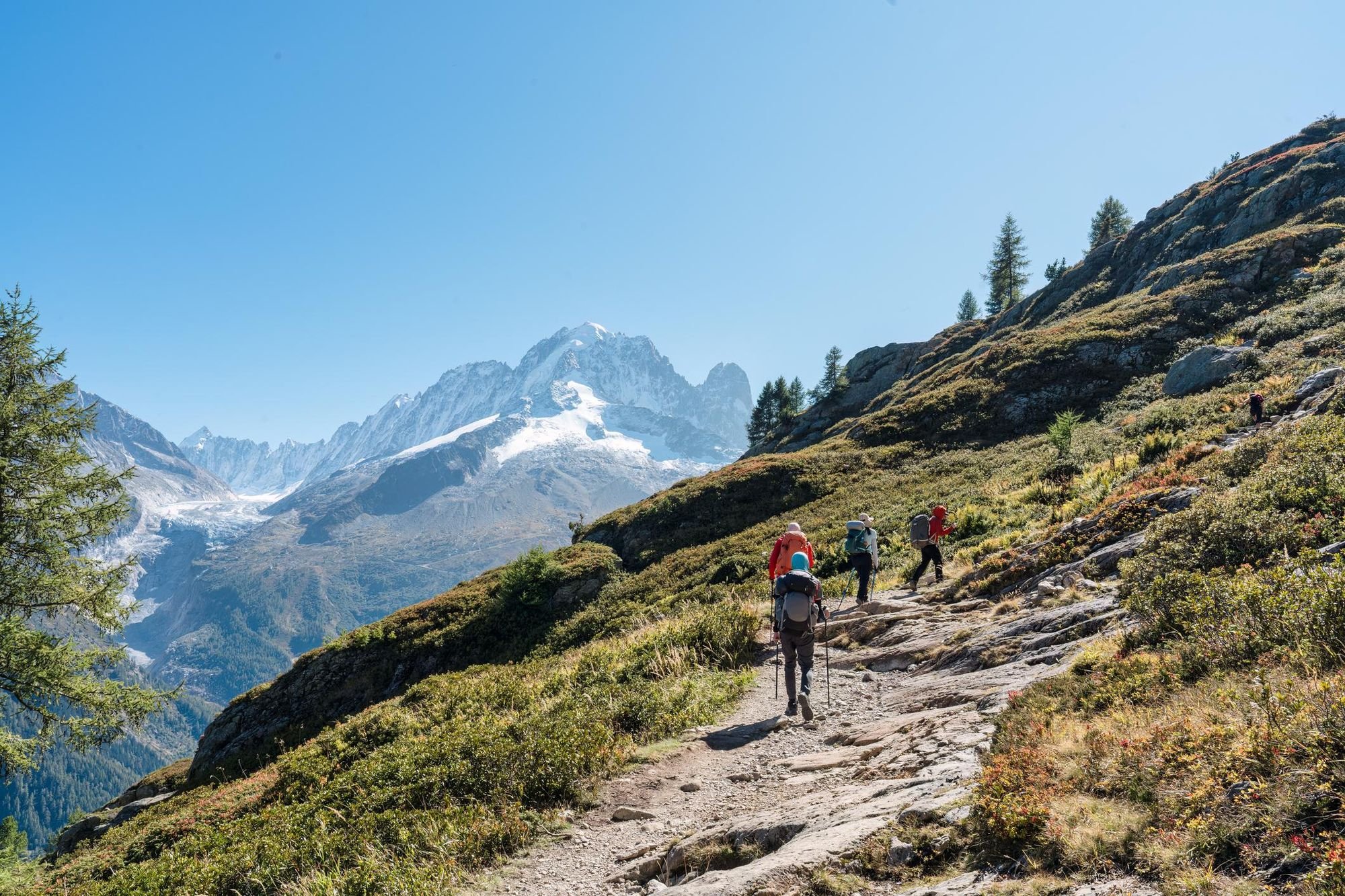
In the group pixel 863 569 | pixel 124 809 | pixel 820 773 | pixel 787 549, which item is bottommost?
pixel 124 809

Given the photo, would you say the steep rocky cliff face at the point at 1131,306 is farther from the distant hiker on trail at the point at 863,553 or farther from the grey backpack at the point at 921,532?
the distant hiker on trail at the point at 863,553

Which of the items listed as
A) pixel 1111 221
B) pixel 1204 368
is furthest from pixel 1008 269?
pixel 1204 368

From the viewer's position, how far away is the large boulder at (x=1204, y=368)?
2830cm

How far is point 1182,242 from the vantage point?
5691 centimetres

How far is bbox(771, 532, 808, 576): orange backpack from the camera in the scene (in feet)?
38.0

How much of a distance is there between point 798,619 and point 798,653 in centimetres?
94

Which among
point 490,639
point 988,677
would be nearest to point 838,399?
point 490,639

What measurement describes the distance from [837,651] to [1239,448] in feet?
31.8

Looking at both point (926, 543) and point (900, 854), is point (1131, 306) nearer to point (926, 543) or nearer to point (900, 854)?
point (926, 543)

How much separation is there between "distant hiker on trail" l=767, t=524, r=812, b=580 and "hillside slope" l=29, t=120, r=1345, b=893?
239 centimetres

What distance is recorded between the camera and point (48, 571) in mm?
14344

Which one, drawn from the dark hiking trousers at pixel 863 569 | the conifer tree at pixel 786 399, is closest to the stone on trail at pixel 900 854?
the dark hiking trousers at pixel 863 569

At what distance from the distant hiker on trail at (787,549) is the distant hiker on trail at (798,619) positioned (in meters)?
1.59

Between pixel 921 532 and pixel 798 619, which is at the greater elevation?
pixel 921 532
